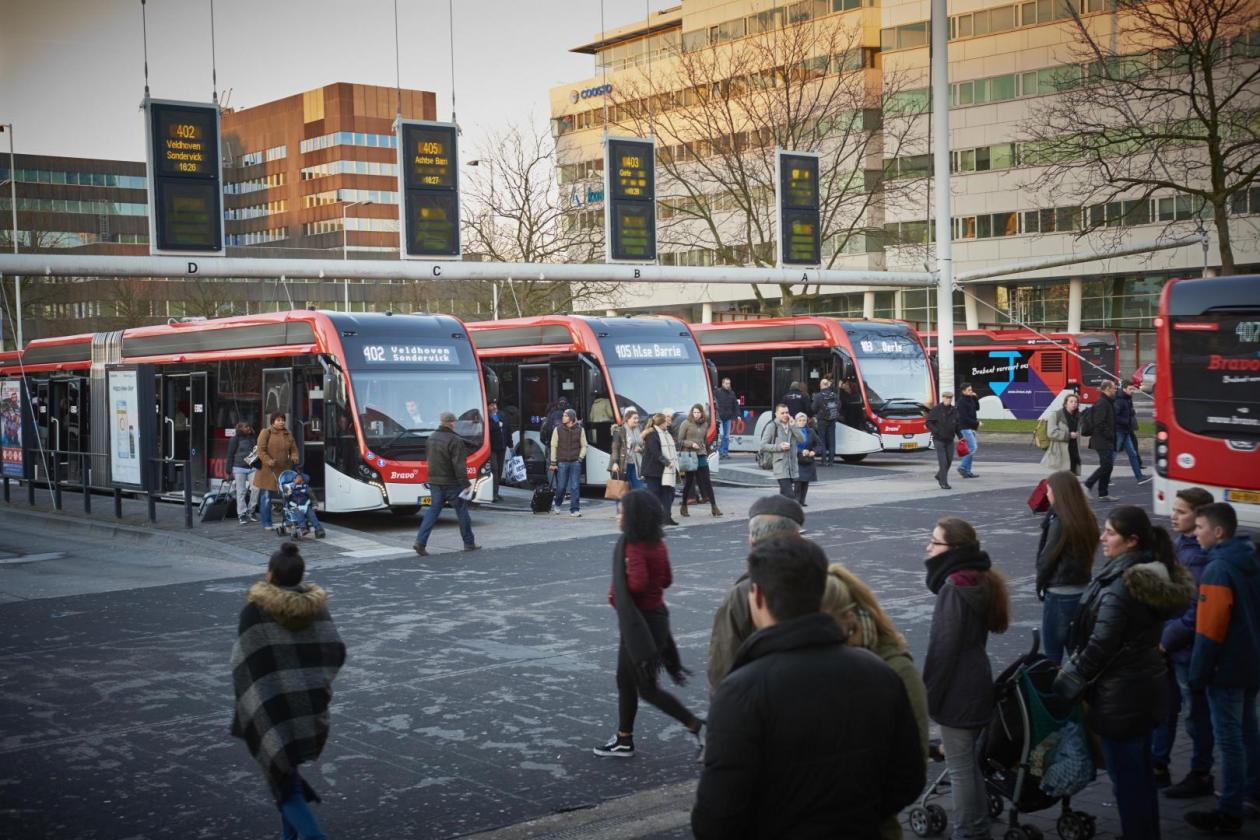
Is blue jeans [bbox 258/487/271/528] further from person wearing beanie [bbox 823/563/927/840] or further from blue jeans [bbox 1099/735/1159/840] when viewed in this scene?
person wearing beanie [bbox 823/563/927/840]

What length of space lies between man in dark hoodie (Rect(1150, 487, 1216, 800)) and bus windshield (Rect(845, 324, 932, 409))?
2341 centimetres

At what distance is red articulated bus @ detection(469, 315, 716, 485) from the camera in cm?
2491

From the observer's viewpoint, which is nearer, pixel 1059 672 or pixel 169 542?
pixel 1059 672

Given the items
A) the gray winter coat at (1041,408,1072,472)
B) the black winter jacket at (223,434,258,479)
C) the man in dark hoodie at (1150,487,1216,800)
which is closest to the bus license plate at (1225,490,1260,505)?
the gray winter coat at (1041,408,1072,472)

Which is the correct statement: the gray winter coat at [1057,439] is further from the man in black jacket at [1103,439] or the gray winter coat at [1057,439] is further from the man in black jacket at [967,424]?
the man in black jacket at [967,424]

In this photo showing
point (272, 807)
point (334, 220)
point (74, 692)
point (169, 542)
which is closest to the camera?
point (272, 807)

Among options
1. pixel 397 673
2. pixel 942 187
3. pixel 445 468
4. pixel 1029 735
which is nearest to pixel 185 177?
pixel 445 468

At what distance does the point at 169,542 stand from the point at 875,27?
58959mm

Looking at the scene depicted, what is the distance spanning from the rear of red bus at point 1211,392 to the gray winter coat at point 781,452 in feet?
19.1

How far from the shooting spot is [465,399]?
2133 centimetres

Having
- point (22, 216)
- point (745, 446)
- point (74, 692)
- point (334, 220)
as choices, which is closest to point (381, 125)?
point (334, 220)

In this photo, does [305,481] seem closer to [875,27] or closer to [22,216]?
[875,27]

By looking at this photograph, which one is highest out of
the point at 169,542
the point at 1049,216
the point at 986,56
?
the point at 986,56

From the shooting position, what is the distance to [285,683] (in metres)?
5.83
